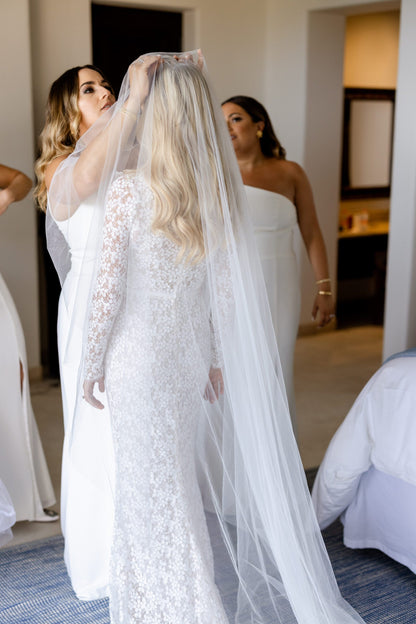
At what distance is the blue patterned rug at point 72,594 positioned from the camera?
8.72 feet

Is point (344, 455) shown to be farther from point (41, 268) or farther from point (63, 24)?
point (63, 24)

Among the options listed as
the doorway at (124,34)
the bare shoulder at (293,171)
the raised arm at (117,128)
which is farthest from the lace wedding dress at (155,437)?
the doorway at (124,34)

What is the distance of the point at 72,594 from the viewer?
281 cm

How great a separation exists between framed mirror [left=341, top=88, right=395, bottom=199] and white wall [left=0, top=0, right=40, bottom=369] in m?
3.53

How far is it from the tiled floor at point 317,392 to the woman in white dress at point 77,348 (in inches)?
22.3

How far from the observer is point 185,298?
2240 mm

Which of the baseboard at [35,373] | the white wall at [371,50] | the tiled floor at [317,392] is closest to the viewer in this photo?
the tiled floor at [317,392]

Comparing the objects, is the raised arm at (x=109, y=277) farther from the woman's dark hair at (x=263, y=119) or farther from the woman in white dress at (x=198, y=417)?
the woman's dark hair at (x=263, y=119)

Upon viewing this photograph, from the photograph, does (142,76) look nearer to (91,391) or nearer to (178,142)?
(178,142)

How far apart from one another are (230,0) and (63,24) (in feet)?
4.83

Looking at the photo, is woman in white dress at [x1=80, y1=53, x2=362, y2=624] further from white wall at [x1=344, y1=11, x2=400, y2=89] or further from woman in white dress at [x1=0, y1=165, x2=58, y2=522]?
white wall at [x1=344, y1=11, x2=400, y2=89]

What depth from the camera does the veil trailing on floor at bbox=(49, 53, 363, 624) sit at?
2.10 meters

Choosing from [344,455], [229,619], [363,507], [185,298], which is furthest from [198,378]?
[363,507]

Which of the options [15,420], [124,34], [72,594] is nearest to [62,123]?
[15,420]
